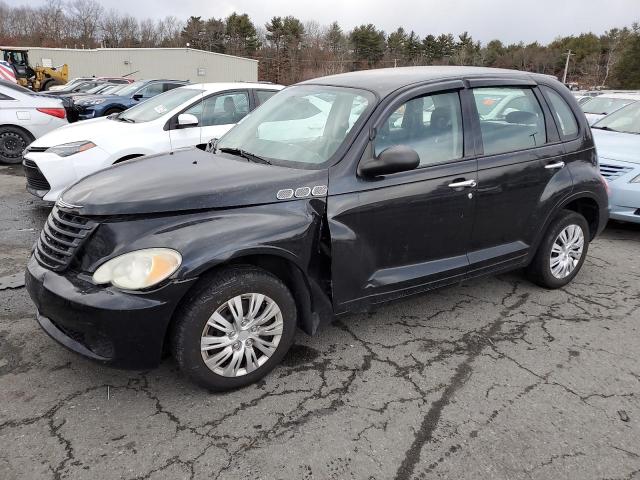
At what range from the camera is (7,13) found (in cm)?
8775

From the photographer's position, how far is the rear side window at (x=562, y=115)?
4102mm

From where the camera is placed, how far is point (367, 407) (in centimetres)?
278

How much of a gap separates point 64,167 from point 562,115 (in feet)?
17.5

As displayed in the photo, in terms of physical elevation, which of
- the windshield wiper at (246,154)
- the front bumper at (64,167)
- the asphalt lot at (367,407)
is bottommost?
the asphalt lot at (367,407)

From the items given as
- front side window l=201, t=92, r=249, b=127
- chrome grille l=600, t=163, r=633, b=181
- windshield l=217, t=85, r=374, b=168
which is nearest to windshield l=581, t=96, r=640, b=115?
chrome grille l=600, t=163, r=633, b=181

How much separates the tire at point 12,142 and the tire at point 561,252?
362 inches

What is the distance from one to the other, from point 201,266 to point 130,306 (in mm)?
394

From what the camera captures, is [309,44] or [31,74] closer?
[31,74]

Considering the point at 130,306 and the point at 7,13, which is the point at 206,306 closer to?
the point at 130,306

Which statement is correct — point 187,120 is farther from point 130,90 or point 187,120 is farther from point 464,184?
point 130,90

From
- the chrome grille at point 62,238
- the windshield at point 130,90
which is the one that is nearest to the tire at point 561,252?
the chrome grille at point 62,238

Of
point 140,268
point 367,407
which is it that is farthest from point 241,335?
point 367,407

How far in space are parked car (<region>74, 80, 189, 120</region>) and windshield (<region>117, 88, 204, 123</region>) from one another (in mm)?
5746

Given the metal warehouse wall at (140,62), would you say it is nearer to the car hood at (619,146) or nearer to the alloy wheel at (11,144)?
the alloy wheel at (11,144)
